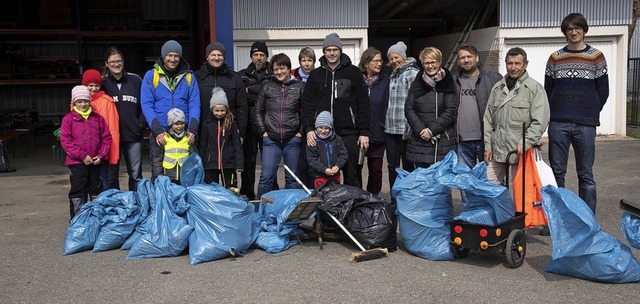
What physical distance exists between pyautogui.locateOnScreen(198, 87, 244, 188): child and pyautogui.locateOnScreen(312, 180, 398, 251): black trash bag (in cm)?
122

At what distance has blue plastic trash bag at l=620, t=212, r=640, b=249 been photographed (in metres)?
4.57

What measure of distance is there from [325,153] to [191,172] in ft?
4.15

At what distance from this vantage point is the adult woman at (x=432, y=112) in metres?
5.91

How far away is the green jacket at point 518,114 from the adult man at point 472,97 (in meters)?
0.22

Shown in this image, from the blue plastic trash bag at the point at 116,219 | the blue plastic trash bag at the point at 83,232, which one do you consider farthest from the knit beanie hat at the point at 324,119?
the blue plastic trash bag at the point at 83,232

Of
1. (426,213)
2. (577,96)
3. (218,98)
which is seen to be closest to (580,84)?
(577,96)

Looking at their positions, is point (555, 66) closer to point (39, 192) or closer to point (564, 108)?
point (564, 108)

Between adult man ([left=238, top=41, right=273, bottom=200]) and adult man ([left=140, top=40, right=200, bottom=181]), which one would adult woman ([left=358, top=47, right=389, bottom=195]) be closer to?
adult man ([left=238, top=41, right=273, bottom=200])

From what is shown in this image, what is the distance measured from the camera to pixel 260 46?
6922 millimetres

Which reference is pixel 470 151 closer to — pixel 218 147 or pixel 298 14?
pixel 218 147

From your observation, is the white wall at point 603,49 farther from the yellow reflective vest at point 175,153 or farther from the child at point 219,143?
the yellow reflective vest at point 175,153

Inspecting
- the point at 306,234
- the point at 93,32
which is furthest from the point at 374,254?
the point at 93,32

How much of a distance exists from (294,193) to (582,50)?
9.49 ft

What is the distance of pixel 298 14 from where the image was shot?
486 inches
